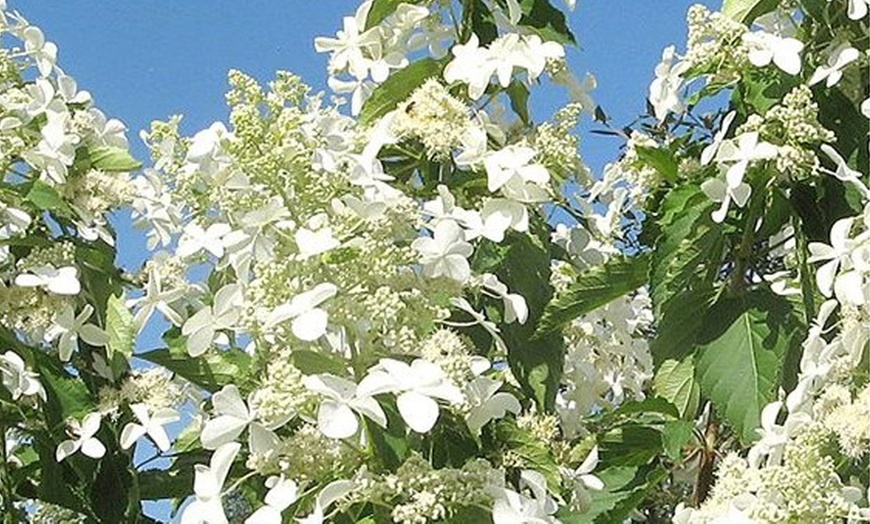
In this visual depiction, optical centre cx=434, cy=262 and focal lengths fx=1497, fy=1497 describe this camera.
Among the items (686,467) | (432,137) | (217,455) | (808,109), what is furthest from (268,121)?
(686,467)

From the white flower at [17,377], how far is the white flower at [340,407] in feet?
1.88

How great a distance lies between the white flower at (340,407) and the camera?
4.12 feet

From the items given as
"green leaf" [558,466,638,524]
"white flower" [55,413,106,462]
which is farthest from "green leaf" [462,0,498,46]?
"white flower" [55,413,106,462]

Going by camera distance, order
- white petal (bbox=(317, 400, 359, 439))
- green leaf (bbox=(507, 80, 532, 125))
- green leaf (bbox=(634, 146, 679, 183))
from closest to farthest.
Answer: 1. white petal (bbox=(317, 400, 359, 439))
2. green leaf (bbox=(634, 146, 679, 183))
3. green leaf (bbox=(507, 80, 532, 125))

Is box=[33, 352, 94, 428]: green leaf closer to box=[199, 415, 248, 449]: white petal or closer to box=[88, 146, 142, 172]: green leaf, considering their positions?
box=[88, 146, 142, 172]: green leaf

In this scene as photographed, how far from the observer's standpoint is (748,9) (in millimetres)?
1950

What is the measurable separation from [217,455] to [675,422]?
630 millimetres

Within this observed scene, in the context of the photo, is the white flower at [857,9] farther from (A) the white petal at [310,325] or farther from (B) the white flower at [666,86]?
(A) the white petal at [310,325]

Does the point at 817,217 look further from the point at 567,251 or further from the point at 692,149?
the point at 567,251

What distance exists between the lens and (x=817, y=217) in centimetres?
174

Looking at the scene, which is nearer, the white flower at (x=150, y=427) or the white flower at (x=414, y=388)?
the white flower at (x=414, y=388)

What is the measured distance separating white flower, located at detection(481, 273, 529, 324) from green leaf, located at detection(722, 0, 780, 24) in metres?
0.53

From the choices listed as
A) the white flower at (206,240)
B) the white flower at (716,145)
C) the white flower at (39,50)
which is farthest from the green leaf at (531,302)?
the white flower at (39,50)

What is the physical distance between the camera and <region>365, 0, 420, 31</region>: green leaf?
200 centimetres
